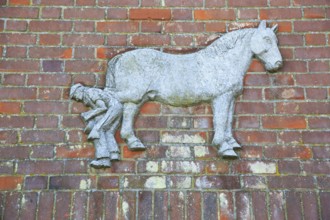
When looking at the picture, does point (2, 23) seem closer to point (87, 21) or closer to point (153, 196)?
point (87, 21)

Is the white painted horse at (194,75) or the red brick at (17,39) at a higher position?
the red brick at (17,39)

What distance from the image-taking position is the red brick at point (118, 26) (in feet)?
11.2

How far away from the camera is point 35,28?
3.43 meters

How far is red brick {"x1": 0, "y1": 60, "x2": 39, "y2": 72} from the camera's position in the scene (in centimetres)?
330

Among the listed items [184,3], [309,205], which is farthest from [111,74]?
[309,205]

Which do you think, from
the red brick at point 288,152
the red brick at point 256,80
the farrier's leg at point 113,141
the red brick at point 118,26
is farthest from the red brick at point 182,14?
the red brick at point 288,152

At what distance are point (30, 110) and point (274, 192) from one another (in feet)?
5.23

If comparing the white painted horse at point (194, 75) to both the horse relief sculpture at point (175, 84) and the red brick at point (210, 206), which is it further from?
the red brick at point (210, 206)

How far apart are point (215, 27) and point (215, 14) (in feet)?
0.34

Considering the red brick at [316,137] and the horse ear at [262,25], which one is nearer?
the red brick at [316,137]

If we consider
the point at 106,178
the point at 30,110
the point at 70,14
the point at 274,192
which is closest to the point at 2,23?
the point at 70,14

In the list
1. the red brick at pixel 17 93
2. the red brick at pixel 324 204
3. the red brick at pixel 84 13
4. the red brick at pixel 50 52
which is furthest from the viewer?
the red brick at pixel 84 13

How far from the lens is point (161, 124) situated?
10.4 ft

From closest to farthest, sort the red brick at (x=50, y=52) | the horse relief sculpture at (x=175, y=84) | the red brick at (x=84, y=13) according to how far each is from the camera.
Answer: the horse relief sculpture at (x=175, y=84)
the red brick at (x=50, y=52)
the red brick at (x=84, y=13)
